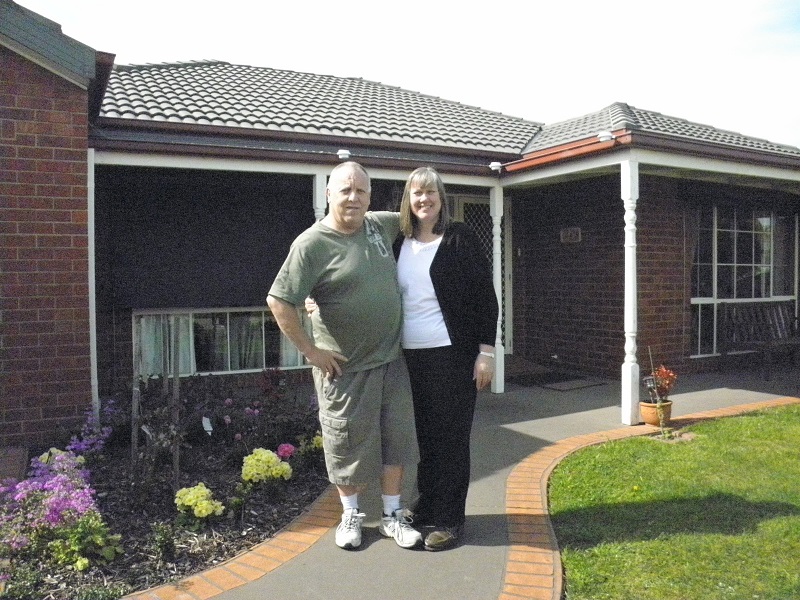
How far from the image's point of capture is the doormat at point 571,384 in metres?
8.05

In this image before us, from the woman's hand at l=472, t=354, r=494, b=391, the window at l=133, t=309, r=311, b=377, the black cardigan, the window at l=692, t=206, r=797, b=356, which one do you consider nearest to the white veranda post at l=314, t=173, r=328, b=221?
the window at l=133, t=309, r=311, b=377

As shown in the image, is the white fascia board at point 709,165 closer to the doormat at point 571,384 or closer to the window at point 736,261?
the window at point 736,261

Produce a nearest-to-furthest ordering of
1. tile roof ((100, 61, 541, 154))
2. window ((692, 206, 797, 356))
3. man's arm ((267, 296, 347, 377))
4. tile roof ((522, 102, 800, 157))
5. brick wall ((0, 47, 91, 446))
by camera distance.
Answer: man's arm ((267, 296, 347, 377)), brick wall ((0, 47, 91, 446)), tile roof ((100, 61, 541, 154)), tile roof ((522, 102, 800, 157)), window ((692, 206, 797, 356))

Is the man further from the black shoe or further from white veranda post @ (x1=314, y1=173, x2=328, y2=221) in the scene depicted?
white veranda post @ (x1=314, y1=173, x2=328, y2=221)

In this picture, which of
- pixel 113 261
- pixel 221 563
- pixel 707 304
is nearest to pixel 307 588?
pixel 221 563

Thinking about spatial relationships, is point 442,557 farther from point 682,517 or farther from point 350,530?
point 682,517

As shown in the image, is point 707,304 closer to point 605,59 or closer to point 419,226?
point 605,59

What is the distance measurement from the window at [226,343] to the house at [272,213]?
2 cm

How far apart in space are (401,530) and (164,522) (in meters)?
1.28

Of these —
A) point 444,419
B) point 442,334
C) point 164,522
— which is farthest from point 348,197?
point 164,522

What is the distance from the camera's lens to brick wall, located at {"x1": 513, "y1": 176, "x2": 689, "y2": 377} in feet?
28.0

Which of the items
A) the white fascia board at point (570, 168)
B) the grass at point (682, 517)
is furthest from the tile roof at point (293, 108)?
the grass at point (682, 517)

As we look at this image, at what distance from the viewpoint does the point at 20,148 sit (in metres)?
5.25

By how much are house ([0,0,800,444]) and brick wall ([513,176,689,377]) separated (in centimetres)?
3
